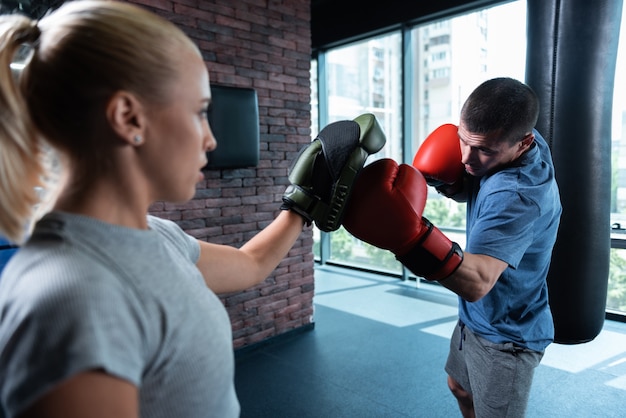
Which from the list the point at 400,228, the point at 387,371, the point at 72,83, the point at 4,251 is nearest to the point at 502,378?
the point at 400,228

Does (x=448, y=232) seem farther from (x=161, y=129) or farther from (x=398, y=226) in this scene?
(x=161, y=129)

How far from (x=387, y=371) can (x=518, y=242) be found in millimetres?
1861

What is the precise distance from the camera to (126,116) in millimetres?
555

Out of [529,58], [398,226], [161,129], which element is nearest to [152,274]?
[161,129]

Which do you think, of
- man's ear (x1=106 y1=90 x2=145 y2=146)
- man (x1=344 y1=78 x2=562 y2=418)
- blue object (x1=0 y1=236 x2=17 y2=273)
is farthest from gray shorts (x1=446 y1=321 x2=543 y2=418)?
blue object (x1=0 y1=236 x2=17 y2=273)

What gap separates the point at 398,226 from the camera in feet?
4.26

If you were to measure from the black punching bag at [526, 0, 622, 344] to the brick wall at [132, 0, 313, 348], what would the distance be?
1.79 meters

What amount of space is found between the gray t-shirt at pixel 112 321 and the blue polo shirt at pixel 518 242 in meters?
0.92

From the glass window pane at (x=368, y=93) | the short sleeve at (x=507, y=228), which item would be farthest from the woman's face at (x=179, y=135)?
the glass window pane at (x=368, y=93)

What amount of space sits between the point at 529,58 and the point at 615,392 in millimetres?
1981

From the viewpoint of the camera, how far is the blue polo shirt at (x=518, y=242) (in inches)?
50.8

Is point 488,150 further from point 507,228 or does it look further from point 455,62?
point 455,62

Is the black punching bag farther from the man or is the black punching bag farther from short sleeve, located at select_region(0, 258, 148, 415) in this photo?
short sleeve, located at select_region(0, 258, 148, 415)

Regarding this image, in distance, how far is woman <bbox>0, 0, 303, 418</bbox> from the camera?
0.45m
